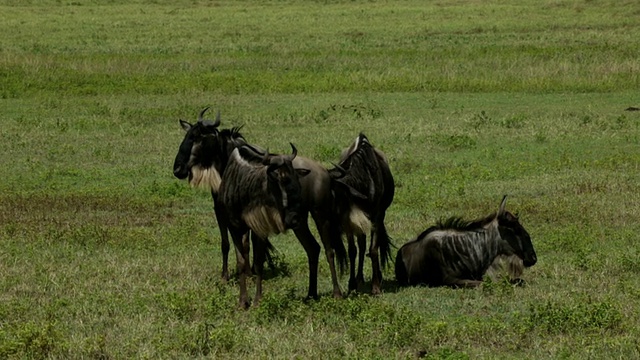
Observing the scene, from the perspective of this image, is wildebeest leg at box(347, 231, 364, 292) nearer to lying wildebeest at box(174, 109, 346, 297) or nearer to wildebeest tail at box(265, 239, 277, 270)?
lying wildebeest at box(174, 109, 346, 297)

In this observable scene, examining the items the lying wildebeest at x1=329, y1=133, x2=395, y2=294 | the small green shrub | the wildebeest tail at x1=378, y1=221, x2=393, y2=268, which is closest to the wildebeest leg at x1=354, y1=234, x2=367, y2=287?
the lying wildebeest at x1=329, y1=133, x2=395, y2=294

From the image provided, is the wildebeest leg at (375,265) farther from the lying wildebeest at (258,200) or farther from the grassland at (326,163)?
the lying wildebeest at (258,200)

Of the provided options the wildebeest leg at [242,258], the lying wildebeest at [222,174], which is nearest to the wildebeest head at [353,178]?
the lying wildebeest at [222,174]

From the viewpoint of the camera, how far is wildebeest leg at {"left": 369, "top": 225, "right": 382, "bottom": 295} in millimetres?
10479

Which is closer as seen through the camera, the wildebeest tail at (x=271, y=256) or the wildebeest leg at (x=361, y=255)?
the wildebeest leg at (x=361, y=255)

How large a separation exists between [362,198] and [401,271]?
1.21 metres

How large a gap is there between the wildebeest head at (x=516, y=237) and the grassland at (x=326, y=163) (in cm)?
23

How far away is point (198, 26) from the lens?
156ft

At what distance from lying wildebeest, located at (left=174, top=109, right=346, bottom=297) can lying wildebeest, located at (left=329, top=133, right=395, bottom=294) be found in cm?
20

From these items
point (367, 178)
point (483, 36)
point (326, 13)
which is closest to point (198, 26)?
point (326, 13)

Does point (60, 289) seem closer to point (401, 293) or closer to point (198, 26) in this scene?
point (401, 293)

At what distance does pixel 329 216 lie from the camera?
9.88 meters

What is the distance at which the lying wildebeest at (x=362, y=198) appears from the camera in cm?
1013

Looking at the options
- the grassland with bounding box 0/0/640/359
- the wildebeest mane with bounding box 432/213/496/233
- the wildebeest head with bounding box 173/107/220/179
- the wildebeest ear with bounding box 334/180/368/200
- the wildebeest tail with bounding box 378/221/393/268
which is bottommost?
the grassland with bounding box 0/0/640/359
